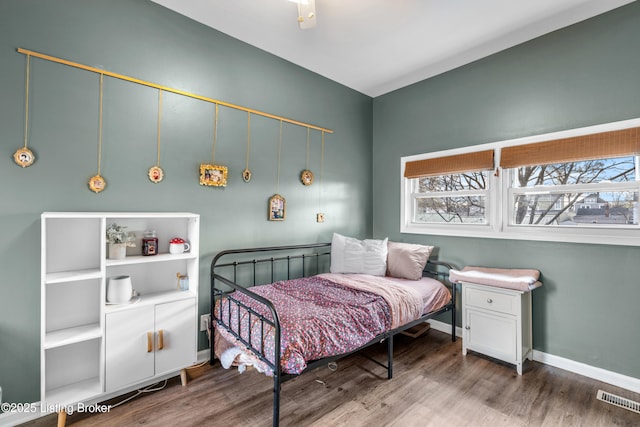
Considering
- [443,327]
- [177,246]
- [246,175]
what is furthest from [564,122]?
[177,246]

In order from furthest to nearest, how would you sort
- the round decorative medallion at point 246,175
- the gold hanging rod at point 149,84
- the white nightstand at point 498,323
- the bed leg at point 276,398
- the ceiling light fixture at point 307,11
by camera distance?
the round decorative medallion at point 246,175, the white nightstand at point 498,323, the ceiling light fixture at point 307,11, the gold hanging rod at point 149,84, the bed leg at point 276,398

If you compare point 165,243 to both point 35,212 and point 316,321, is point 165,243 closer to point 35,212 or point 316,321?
point 35,212

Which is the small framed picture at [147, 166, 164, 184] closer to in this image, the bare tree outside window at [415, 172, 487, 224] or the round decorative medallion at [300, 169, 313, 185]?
the round decorative medallion at [300, 169, 313, 185]

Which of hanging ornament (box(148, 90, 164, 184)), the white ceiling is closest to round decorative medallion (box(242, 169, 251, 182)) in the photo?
hanging ornament (box(148, 90, 164, 184))

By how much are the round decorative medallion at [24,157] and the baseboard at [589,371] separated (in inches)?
155

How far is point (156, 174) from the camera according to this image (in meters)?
2.18

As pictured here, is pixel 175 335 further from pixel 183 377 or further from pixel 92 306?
pixel 92 306

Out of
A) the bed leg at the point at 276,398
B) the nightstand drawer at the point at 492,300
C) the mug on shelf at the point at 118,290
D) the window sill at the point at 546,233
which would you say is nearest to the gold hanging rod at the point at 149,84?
the mug on shelf at the point at 118,290

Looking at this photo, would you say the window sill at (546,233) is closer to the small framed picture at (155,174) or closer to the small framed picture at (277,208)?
the small framed picture at (277,208)

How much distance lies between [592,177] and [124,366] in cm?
363

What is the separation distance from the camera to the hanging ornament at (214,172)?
2402 mm

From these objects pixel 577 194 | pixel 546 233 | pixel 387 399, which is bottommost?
pixel 387 399

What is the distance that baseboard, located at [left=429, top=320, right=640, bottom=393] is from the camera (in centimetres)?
211

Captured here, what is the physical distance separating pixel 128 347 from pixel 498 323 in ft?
8.91
